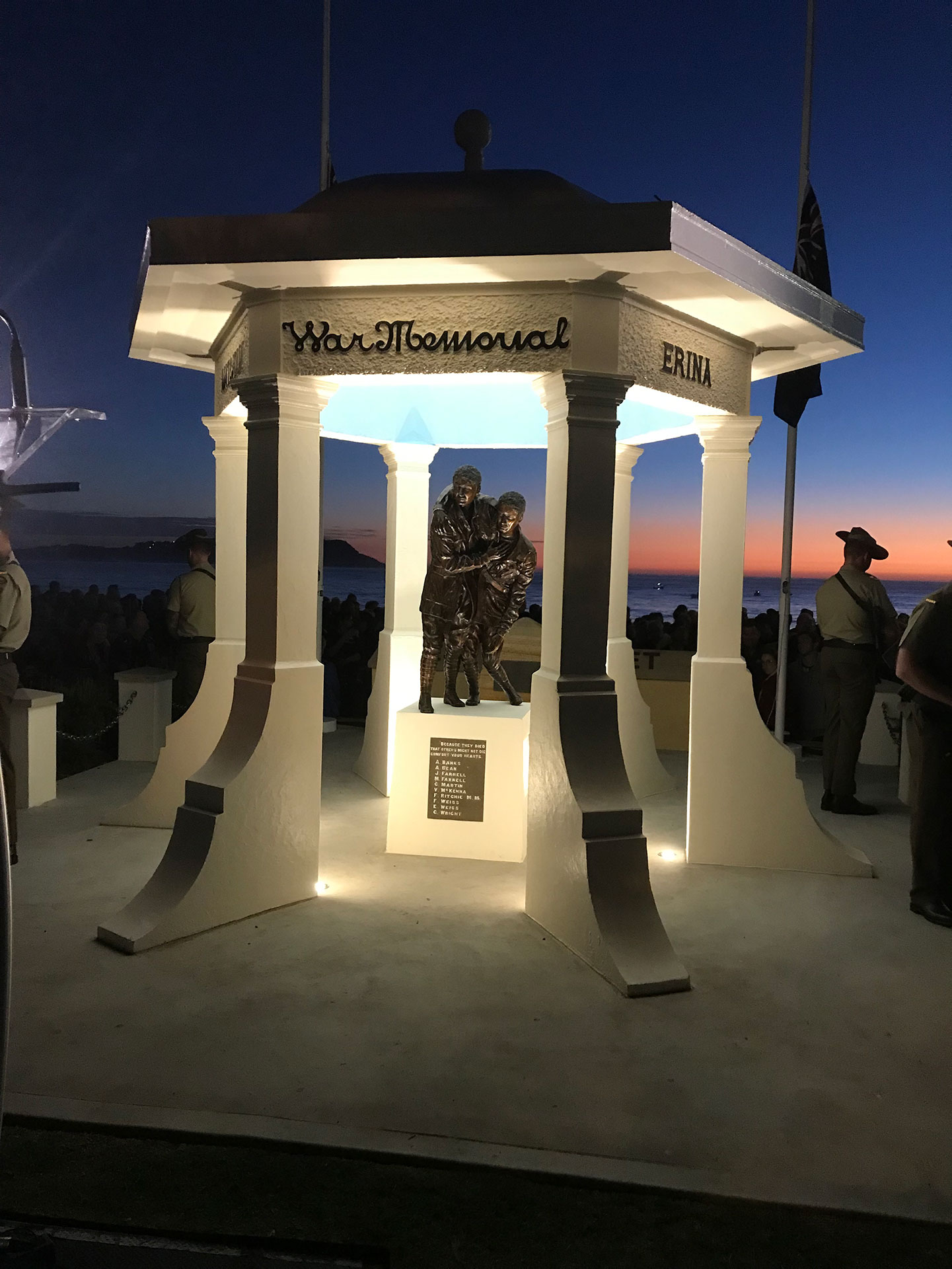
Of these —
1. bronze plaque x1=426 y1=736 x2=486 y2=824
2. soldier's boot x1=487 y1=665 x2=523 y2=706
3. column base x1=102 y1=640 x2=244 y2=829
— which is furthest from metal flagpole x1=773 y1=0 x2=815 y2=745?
column base x1=102 y1=640 x2=244 y2=829

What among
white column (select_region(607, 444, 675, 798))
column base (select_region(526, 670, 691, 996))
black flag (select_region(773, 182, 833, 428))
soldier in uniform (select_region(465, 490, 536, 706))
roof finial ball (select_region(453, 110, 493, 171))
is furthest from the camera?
black flag (select_region(773, 182, 833, 428))

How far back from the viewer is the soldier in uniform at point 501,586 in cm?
650

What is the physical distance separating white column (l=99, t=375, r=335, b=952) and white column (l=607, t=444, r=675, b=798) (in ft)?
11.3

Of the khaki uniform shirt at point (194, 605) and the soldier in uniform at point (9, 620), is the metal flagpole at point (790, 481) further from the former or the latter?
the soldier in uniform at point (9, 620)

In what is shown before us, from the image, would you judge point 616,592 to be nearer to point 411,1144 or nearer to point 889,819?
point 889,819

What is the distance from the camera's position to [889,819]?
773 cm

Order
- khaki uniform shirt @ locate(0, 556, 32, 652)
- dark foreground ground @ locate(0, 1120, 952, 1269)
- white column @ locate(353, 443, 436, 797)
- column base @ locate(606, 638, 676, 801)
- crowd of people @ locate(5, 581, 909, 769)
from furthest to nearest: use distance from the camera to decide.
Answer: crowd of people @ locate(5, 581, 909, 769), column base @ locate(606, 638, 676, 801), white column @ locate(353, 443, 436, 797), khaki uniform shirt @ locate(0, 556, 32, 652), dark foreground ground @ locate(0, 1120, 952, 1269)

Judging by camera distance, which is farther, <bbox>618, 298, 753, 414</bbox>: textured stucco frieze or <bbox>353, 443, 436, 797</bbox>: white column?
<bbox>353, 443, 436, 797</bbox>: white column

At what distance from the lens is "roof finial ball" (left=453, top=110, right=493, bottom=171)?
231 inches

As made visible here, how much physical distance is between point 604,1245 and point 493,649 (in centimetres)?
447

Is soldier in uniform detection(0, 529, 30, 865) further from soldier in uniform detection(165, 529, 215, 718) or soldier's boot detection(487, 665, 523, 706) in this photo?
soldier's boot detection(487, 665, 523, 706)

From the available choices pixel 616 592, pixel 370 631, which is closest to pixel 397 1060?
pixel 616 592

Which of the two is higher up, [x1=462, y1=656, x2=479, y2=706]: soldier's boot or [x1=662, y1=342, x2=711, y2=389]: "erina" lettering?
[x1=662, y1=342, x2=711, y2=389]: "erina" lettering

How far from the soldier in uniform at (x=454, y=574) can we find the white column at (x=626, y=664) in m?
1.75
